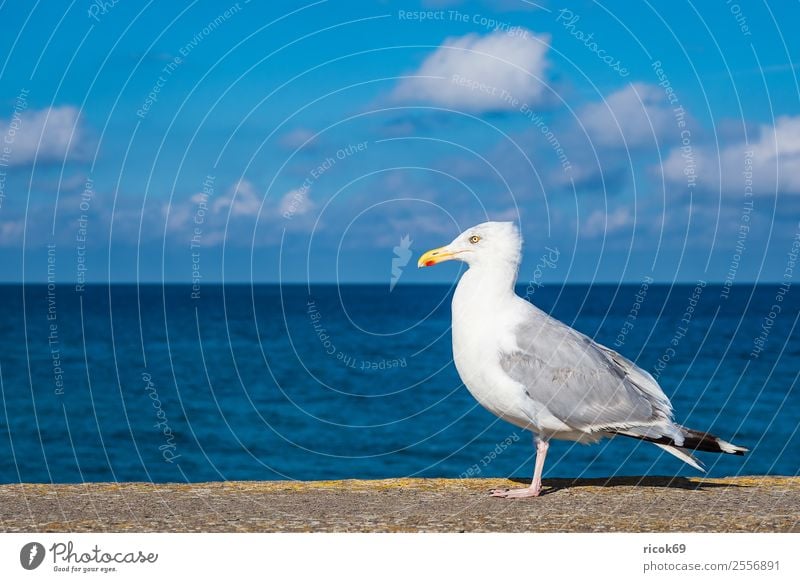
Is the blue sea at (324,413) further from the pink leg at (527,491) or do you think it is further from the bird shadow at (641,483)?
the pink leg at (527,491)

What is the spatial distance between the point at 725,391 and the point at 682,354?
48.8 ft

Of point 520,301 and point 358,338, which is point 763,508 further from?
point 358,338

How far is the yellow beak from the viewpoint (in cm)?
974

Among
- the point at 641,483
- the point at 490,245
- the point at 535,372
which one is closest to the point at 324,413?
the point at 490,245

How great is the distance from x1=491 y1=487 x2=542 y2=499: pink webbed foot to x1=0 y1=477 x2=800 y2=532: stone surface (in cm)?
9

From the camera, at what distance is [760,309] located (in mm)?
111250

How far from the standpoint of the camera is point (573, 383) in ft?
30.5

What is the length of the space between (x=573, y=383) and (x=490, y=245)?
1.51 metres

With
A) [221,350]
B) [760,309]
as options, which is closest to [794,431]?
[221,350]

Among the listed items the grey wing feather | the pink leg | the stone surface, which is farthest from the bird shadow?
the grey wing feather

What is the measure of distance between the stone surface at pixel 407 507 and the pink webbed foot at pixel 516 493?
0.09 meters

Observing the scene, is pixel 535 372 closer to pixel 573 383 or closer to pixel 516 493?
pixel 573 383

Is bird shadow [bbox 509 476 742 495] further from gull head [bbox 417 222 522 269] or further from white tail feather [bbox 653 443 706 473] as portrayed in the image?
gull head [bbox 417 222 522 269]

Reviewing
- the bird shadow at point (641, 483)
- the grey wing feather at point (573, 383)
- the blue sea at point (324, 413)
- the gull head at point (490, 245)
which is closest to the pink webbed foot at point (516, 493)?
the bird shadow at point (641, 483)
